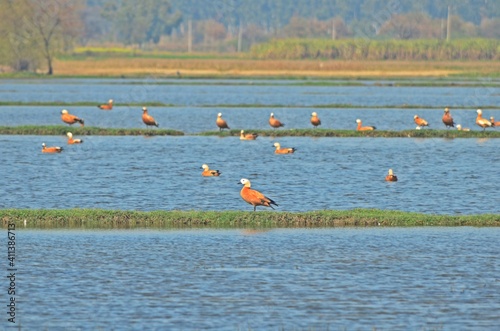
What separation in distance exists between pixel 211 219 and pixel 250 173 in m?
13.0

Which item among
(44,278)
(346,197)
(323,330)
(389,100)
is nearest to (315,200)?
(346,197)

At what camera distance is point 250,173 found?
39.0m

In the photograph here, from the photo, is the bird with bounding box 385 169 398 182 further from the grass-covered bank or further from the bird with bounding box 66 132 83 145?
the grass-covered bank

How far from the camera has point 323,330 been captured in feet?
55.1

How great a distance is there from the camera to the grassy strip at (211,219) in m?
25.9

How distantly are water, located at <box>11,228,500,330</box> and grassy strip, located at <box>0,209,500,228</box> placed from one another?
558 mm

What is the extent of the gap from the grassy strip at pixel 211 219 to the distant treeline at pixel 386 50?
115306mm

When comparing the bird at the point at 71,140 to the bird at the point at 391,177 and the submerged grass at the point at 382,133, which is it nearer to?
the submerged grass at the point at 382,133

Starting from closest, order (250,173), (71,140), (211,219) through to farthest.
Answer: (211,219), (250,173), (71,140)

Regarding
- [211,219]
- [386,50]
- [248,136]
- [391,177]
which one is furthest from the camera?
[386,50]

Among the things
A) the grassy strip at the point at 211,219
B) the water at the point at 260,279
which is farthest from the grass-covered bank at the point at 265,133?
the water at the point at 260,279

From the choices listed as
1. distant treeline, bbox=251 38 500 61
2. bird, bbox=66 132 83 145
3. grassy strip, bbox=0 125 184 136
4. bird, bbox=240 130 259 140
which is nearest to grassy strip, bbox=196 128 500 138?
grassy strip, bbox=0 125 184 136

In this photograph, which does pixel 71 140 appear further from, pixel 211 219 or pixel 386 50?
pixel 386 50

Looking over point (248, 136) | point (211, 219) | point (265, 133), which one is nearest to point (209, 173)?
point (211, 219)
